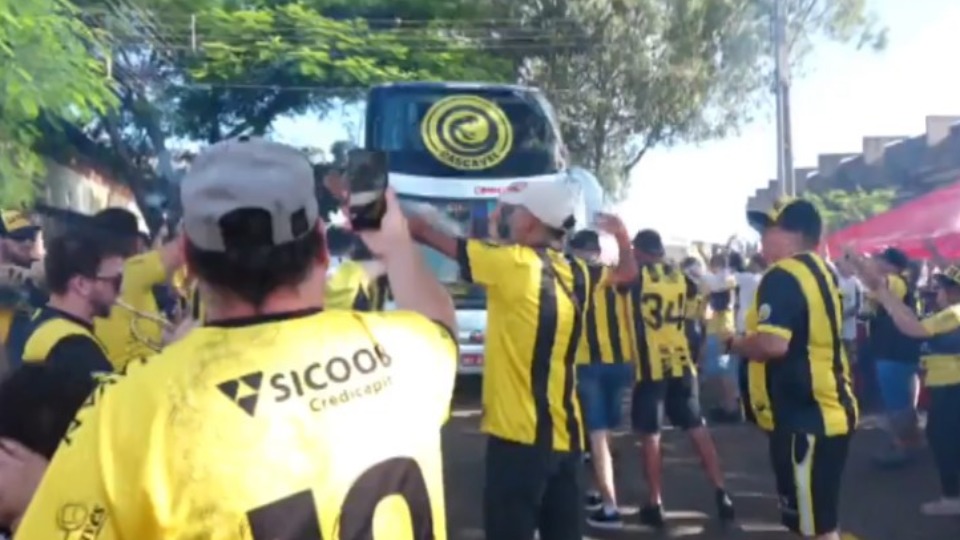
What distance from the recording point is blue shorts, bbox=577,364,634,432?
29.3 feet

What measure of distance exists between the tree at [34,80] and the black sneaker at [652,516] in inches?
309

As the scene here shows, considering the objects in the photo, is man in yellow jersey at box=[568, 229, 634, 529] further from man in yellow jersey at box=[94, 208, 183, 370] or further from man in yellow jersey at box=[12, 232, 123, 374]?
man in yellow jersey at box=[12, 232, 123, 374]

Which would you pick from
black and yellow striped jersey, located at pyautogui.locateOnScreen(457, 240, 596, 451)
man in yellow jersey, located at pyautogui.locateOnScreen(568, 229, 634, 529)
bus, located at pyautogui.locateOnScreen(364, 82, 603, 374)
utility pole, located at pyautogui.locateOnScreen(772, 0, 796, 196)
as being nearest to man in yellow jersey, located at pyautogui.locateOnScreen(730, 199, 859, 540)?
black and yellow striped jersey, located at pyautogui.locateOnScreen(457, 240, 596, 451)

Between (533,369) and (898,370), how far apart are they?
617 cm

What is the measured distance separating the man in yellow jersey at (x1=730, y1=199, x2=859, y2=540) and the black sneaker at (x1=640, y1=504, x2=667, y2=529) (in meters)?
2.69

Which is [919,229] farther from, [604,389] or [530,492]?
[530,492]

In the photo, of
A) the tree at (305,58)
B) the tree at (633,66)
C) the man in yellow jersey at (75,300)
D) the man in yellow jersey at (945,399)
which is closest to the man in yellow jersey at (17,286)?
the man in yellow jersey at (75,300)

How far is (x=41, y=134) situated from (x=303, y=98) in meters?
12.1

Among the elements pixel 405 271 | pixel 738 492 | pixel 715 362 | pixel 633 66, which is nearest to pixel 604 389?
pixel 738 492

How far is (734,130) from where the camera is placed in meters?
32.0

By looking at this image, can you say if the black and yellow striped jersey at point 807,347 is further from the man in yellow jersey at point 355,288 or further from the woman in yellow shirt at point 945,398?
the woman in yellow shirt at point 945,398

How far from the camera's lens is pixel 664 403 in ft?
30.3

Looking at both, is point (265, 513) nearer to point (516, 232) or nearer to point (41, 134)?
point (516, 232)

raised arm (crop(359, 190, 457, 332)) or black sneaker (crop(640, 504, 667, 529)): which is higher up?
raised arm (crop(359, 190, 457, 332))
